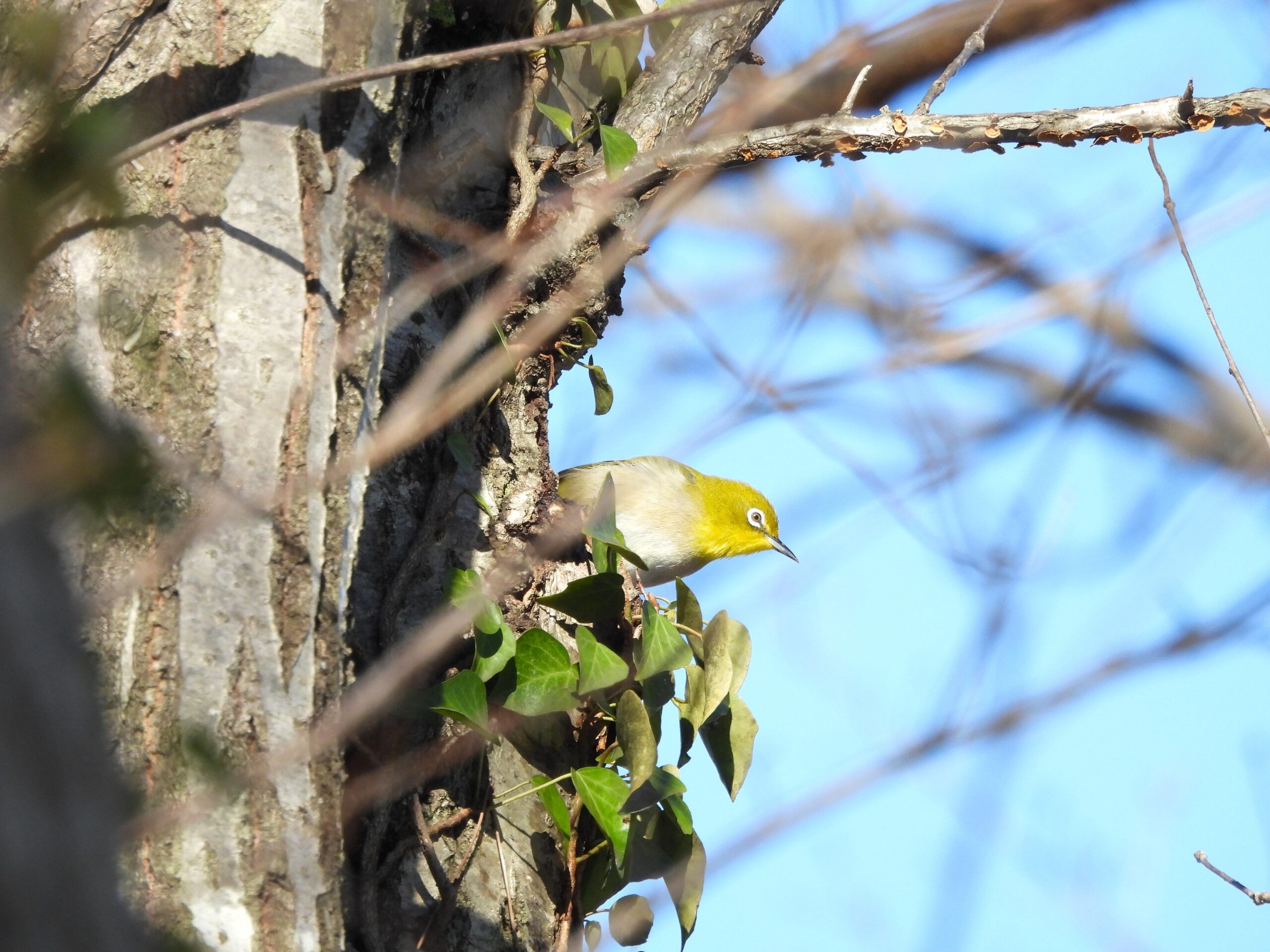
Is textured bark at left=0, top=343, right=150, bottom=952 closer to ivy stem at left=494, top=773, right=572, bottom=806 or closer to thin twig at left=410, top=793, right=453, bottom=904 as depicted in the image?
thin twig at left=410, top=793, right=453, bottom=904

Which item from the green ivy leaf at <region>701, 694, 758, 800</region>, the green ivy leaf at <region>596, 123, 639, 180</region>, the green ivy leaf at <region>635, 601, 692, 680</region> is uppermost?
the green ivy leaf at <region>596, 123, 639, 180</region>

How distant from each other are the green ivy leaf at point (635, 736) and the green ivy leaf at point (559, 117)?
1609mm

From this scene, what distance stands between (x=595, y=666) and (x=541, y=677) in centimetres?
15

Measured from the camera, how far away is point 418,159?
2.73 meters

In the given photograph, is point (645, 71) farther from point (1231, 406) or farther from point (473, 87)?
point (1231, 406)

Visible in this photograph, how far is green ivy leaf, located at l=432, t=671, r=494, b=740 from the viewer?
2.54m

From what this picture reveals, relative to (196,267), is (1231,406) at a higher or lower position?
lower

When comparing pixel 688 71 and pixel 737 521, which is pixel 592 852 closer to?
pixel 688 71

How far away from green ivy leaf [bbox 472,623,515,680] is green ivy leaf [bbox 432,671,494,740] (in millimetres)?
70

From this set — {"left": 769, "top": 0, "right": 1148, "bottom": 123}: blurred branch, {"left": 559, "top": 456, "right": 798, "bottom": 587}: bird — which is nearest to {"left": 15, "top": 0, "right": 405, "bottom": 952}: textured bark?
{"left": 559, "top": 456, "right": 798, "bottom": 587}: bird

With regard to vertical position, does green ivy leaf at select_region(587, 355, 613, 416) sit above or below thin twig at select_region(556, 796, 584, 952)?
above

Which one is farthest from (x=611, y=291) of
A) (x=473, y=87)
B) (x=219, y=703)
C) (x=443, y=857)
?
(x=219, y=703)

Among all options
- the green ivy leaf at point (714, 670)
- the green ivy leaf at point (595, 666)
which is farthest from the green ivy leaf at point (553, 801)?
the green ivy leaf at point (714, 670)

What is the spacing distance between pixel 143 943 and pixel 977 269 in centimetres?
312
